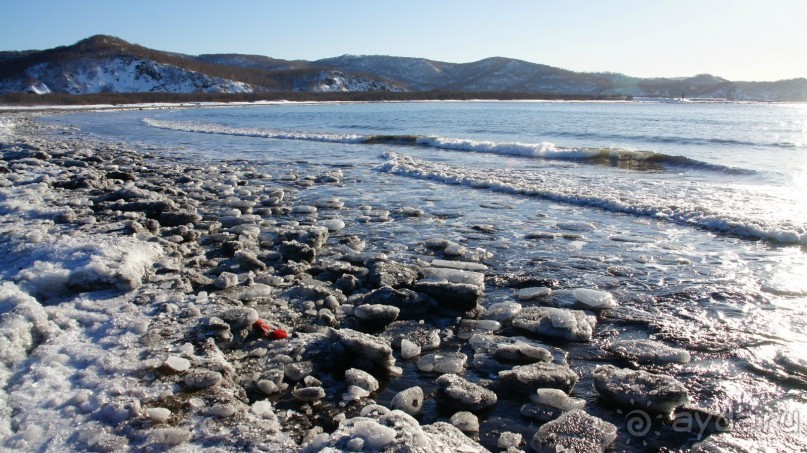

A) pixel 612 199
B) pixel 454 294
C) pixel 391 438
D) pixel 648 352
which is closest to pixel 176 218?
pixel 454 294

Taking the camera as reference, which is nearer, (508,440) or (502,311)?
(508,440)

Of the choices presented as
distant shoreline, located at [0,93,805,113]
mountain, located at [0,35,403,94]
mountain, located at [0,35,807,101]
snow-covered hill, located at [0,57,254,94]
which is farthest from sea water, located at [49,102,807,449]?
mountain, located at [0,35,807,101]

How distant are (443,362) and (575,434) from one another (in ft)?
2.96

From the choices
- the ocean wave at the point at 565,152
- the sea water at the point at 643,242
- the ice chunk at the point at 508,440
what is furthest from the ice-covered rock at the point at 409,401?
the ocean wave at the point at 565,152

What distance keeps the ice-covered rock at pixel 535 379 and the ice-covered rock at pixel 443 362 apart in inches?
11.4

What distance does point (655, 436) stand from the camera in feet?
7.64

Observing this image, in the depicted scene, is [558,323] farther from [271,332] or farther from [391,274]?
[271,332]

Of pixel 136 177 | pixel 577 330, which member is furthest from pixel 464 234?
pixel 136 177

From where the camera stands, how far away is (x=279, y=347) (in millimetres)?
3096

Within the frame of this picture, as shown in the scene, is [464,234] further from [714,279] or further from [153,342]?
[153,342]

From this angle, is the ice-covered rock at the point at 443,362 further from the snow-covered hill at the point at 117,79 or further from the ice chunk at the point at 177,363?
the snow-covered hill at the point at 117,79

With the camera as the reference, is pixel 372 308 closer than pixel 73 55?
Yes

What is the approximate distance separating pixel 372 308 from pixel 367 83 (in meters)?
125

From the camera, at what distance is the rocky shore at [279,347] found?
7.29 ft
